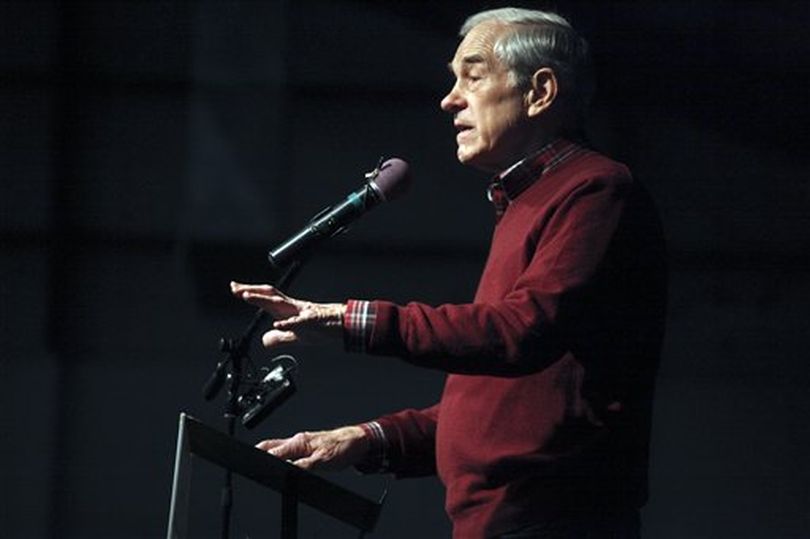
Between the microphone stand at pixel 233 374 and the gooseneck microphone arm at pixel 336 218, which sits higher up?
the gooseneck microphone arm at pixel 336 218

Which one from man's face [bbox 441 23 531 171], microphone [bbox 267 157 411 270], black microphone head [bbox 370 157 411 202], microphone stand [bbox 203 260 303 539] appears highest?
man's face [bbox 441 23 531 171]

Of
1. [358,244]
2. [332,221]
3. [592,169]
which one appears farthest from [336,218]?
[358,244]

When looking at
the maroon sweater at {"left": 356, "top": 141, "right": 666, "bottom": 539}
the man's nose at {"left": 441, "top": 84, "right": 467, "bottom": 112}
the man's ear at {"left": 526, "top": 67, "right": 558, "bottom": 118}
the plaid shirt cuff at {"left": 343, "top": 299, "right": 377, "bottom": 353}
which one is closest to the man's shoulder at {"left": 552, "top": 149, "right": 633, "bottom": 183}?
the maroon sweater at {"left": 356, "top": 141, "right": 666, "bottom": 539}

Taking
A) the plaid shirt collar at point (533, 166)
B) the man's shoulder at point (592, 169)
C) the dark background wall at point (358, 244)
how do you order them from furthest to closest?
1. the dark background wall at point (358, 244)
2. the plaid shirt collar at point (533, 166)
3. the man's shoulder at point (592, 169)

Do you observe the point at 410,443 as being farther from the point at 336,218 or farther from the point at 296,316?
the point at 296,316

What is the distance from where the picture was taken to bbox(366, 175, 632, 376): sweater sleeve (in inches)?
75.4

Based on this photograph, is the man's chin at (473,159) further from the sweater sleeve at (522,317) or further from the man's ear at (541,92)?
the sweater sleeve at (522,317)

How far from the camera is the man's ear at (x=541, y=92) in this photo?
229 cm

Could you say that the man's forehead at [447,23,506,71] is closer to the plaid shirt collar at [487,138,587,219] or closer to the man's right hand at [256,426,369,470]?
the plaid shirt collar at [487,138,587,219]

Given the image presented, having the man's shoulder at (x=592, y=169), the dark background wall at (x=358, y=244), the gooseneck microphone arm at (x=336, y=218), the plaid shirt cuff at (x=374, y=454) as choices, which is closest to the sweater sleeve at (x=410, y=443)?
the plaid shirt cuff at (x=374, y=454)

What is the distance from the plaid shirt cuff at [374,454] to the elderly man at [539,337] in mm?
37

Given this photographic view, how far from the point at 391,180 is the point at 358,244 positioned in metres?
2.10

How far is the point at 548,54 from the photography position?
2.30m

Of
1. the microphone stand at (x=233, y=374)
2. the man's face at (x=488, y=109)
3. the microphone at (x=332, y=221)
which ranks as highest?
the man's face at (x=488, y=109)
